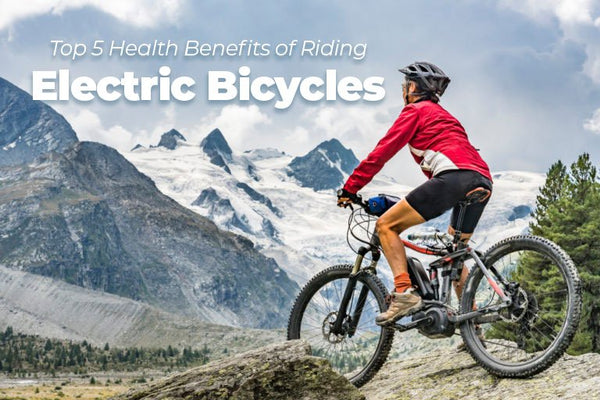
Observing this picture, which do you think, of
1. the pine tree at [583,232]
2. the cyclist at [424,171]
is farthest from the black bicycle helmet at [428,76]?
the pine tree at [583,232]

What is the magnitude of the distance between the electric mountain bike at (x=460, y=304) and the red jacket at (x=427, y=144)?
49 centimetres

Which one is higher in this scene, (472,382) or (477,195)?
(477,195)

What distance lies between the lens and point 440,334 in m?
9.41

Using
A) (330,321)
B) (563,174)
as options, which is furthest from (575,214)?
(330,321)

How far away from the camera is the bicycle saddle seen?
921 cm

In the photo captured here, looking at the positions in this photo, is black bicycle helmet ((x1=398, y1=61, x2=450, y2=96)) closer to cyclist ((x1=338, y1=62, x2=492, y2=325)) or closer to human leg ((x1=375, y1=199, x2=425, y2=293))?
cyclist ((x1=338, y1=62, x2=492, y2=325))

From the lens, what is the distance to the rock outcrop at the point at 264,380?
8.95m

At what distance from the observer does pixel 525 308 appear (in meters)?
8.55

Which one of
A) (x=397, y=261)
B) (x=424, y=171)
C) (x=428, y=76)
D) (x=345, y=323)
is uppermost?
(x=428, y=76)

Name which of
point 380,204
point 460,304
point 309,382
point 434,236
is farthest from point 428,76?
point 309,382

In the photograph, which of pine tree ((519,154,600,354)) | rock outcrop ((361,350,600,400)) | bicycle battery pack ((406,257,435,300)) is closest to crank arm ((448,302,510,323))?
bicycle battery pack ((406,257,435,300))

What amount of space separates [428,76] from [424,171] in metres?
1.37

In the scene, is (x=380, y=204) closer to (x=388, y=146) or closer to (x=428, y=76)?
(x=388, y=146)

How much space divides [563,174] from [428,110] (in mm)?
47697
